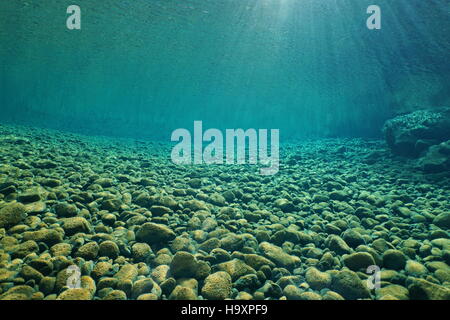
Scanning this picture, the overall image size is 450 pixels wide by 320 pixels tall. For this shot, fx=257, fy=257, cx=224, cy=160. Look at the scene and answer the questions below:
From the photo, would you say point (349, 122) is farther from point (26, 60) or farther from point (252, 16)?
point (26, 60)

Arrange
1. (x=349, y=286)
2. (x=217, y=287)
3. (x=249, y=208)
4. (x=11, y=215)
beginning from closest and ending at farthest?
(x=217, y=287)
(x=349, y=286)
(x=11, y=215)
(x=249, y=208)

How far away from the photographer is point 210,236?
14.1 ft

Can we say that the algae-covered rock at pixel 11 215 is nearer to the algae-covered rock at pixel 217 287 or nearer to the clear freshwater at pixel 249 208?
the clear freshwater at pixel 249 208

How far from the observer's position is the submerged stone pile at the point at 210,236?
3002mm

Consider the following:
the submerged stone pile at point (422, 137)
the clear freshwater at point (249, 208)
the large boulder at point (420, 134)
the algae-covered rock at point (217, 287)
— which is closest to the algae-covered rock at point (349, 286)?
the clear freshwater at point (249, 208)

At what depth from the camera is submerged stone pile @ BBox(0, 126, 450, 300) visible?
9.85ft

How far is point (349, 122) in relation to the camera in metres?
23.8

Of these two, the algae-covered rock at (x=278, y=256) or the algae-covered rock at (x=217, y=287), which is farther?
the algae-covered rock at (x=278, y=256)

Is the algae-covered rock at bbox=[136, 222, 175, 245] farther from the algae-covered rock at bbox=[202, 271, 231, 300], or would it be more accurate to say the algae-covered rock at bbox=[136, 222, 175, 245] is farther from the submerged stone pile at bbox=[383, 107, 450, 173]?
the submerged stone pile at bbox=[383, 107, 450, 173]

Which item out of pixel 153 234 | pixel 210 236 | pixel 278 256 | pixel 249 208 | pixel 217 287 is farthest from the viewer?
pixel 249 208

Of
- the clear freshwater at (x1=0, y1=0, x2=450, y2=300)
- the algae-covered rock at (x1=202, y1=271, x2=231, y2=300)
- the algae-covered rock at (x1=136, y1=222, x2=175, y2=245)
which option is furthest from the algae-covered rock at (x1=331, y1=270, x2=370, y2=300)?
the algae-covered rock at (x1=136, y1=222, x2=175, y2=245)

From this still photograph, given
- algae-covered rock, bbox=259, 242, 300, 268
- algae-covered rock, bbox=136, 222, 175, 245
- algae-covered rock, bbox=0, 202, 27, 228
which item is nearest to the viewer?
algae-covered rock, bbox=259, 242, 300, 268

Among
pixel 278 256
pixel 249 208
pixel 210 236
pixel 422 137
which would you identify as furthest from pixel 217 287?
pixel 422 137

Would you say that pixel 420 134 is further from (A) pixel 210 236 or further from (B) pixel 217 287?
(B) pixel 217 287
